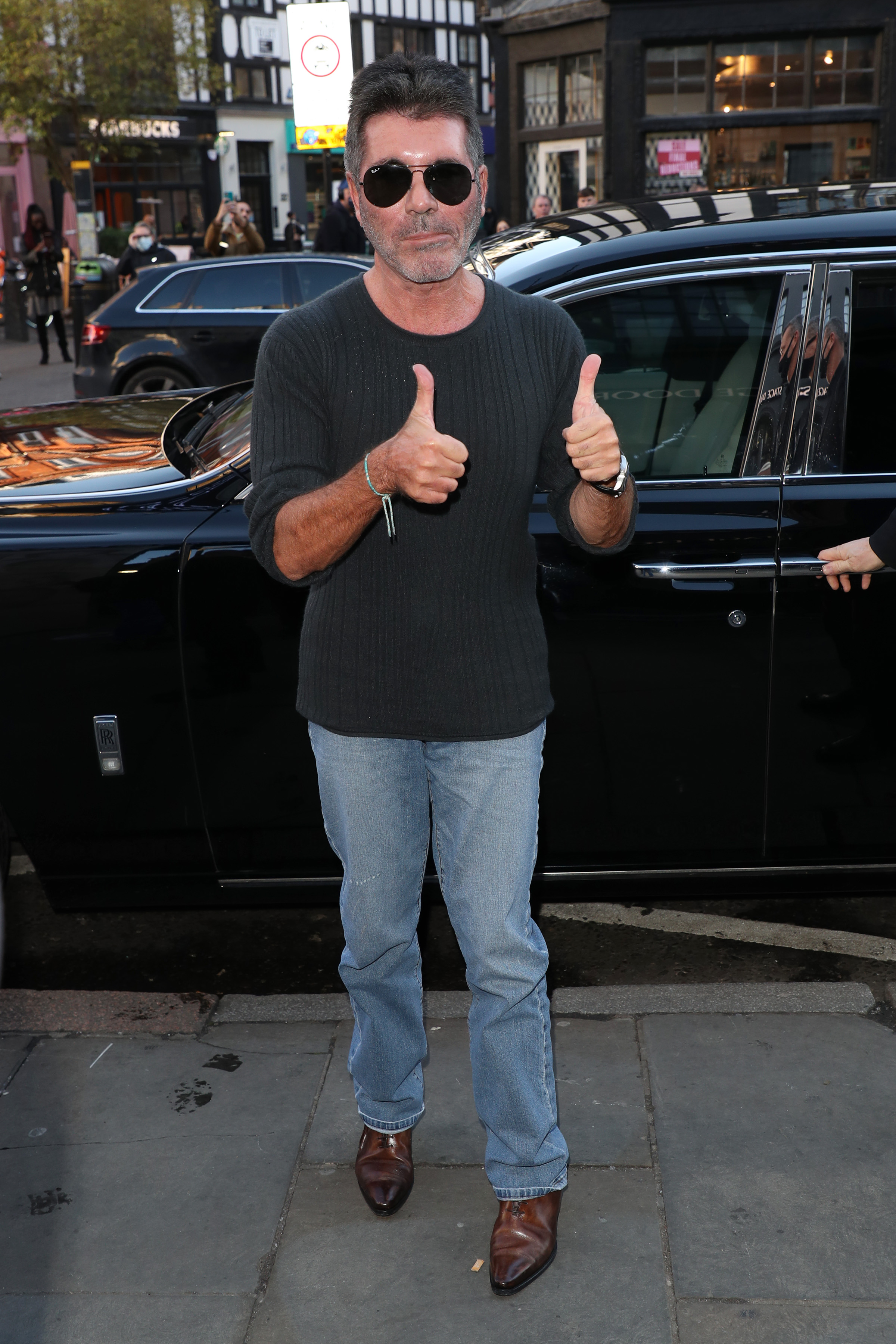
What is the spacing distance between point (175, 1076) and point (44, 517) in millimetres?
1382

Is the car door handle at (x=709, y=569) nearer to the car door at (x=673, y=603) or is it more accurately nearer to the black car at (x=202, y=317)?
the car door at (x=673, y=603)

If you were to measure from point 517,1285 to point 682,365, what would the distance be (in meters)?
2.11

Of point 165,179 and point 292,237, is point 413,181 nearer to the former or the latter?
point 292,237

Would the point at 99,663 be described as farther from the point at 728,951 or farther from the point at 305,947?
the point at 728,951

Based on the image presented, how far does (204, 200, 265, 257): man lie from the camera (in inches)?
574

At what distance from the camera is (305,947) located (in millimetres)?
3688

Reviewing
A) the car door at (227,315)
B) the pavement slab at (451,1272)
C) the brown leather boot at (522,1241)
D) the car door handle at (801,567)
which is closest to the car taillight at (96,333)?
the car door at (227,315)

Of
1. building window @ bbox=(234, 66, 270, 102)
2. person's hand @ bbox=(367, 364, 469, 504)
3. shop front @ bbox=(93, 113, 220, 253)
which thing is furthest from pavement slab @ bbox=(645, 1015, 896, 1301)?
building window @ bbox=(234, 66, 270, 102)

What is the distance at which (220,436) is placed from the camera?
353cm

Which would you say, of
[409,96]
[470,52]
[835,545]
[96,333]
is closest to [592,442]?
[409,96]

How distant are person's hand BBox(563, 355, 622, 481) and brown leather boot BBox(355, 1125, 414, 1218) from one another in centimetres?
136

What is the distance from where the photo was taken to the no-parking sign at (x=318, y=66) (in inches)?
552

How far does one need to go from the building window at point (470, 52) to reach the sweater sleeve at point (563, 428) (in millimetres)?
54486

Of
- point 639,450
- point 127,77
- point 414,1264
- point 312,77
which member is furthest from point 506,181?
point 414,1264
